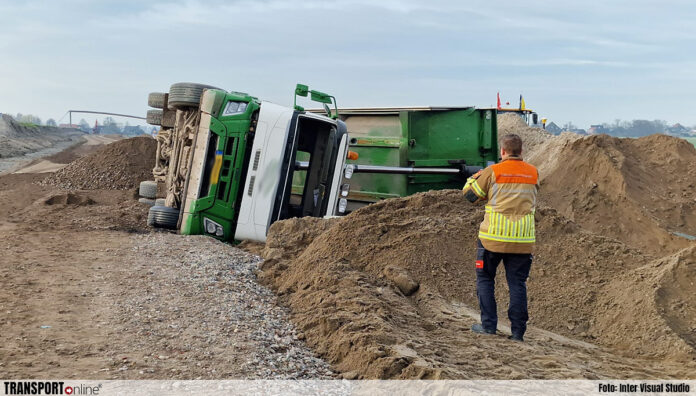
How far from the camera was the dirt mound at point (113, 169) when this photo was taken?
17578mm

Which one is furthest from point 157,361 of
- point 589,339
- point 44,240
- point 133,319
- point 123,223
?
point 123,223

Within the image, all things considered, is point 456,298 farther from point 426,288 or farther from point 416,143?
point 416,143

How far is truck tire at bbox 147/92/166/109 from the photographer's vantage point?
451 inches

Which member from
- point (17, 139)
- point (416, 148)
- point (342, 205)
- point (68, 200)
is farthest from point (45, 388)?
point (17, 139)

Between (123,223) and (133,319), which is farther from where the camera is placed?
(123,223)

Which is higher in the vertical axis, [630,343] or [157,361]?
[630,343]

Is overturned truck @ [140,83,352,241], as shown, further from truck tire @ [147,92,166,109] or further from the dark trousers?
the dark trousers

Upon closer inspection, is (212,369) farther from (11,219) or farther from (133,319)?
(11,219)

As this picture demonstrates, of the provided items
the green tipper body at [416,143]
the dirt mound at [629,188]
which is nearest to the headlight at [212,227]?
the green tipper body at [416,143]

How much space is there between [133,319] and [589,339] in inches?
161

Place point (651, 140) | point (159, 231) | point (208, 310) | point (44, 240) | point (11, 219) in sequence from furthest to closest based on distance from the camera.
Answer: point (651, 140) → point (11, 219) → point (159, 231) → point (44, 240) → point (208, 310)

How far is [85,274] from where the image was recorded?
731cm

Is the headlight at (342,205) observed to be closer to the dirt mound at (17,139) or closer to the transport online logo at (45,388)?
the transport online logo at (45,388)

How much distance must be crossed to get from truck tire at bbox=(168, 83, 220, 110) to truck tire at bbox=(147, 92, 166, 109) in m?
0.90
